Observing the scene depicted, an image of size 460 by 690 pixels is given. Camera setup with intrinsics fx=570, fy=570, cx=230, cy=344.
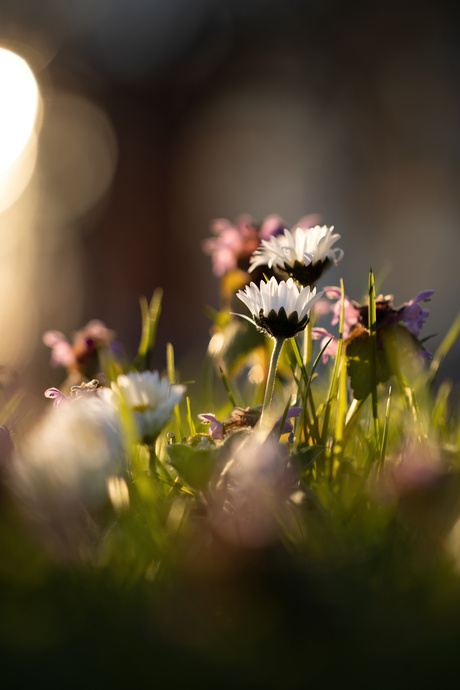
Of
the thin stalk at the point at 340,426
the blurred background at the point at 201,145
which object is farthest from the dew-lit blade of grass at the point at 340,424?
the blurred background at the point at 201,145

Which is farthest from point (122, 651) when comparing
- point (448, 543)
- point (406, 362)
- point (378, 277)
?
point (378, 277)

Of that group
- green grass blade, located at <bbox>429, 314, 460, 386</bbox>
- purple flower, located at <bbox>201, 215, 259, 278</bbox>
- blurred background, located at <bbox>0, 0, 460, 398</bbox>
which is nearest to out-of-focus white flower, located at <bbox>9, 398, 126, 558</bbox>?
green grass blade, located at <bbox>429, 314, 460, 386</bbox>

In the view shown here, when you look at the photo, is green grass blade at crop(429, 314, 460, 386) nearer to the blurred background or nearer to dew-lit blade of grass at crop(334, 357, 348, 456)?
dew-lit blade of grass at crop(334, 357, 348, 456)

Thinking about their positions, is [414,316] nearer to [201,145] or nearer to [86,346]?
[86,346]

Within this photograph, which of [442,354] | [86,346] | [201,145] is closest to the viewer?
[442,354]

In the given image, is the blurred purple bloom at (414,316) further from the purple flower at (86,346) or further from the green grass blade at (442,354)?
the purple flower at (86,346)

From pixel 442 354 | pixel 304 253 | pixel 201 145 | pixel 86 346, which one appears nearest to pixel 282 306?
pixel 304 253
